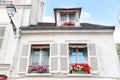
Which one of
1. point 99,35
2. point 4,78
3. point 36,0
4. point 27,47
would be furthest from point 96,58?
point 36,0

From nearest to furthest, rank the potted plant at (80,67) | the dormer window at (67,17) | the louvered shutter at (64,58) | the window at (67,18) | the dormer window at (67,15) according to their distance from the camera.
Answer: the potted plant at (80,67)
the louvered shutter at (64,58)
the window at (67,18)
the dormer window at (67,15)
the dormer window at (67,17)

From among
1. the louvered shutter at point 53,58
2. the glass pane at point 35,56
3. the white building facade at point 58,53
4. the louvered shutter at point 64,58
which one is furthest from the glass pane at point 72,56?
the glass pane at point 35,56

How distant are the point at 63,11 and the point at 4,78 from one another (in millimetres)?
5020

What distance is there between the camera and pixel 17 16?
39.4 feet

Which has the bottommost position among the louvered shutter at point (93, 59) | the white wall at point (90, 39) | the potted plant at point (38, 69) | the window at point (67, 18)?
the potted plant at point (38, 69)

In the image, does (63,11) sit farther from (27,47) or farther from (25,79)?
(25,79)

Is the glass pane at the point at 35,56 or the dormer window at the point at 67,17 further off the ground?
the dormer window at the point at 67,17

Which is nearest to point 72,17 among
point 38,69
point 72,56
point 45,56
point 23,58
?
point 72,56

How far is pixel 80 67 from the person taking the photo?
32.2 ft

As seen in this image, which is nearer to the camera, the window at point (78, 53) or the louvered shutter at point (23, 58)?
the louvered shutter at point (23, 58)

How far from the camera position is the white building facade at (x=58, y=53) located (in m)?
9.75

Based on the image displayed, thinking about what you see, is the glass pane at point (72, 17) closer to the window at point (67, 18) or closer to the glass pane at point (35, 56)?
the window at point (67, 18)

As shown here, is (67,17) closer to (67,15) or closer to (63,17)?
(67,15)

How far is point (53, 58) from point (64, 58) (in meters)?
0.50
